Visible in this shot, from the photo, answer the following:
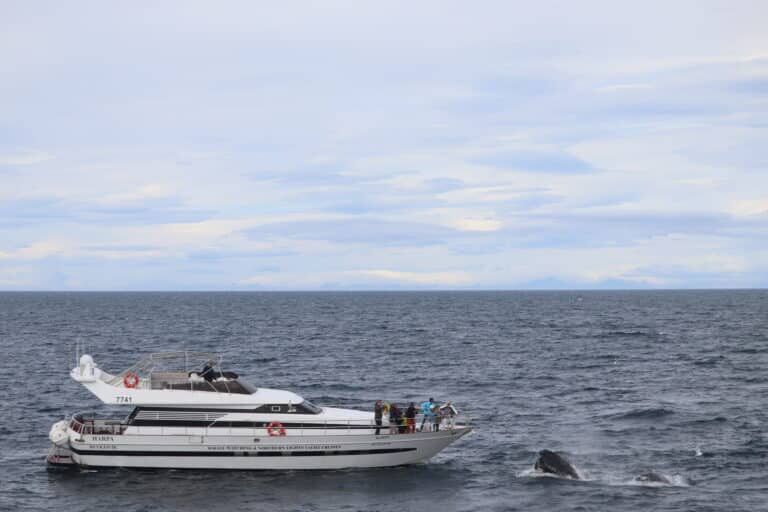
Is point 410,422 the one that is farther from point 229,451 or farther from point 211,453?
point 211,453

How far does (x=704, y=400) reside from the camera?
62.3 meters

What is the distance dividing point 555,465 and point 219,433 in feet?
52.1

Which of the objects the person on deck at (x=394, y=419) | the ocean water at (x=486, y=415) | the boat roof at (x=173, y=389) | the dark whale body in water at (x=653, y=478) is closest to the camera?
the ocean water at (x=486, y=415)

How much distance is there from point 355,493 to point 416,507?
10.2ft

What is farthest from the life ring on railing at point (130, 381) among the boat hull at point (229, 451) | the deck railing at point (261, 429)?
the boat hull at point (229, 451)

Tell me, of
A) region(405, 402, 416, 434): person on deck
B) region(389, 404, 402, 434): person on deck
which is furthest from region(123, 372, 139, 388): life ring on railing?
region(405, 402, 416, 434): person on deck

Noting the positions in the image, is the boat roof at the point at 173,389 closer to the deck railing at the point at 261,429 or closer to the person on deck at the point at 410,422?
the deck railing at the point at 261,429

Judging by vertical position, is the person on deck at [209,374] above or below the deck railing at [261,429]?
above

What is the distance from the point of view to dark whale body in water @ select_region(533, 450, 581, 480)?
42.1 meters

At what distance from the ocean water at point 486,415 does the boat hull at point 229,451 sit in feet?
1.74

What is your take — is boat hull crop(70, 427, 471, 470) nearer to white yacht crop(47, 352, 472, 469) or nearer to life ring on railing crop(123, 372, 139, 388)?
white yacht crop(47, 352, 472, 469)

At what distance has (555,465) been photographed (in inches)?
1674

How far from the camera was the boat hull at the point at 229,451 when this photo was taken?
41906mm

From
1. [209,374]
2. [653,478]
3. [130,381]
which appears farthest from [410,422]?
[130,381]
